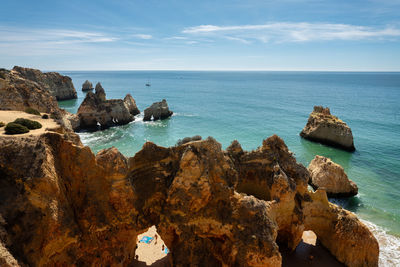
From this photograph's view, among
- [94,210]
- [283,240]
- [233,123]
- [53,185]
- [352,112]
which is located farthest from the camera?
[352,112]

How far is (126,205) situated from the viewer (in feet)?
42.8

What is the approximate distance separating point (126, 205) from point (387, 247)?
76.8 feet

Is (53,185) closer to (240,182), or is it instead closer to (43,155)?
(43,155)

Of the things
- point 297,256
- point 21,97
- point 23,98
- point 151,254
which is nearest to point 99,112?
point 23,98

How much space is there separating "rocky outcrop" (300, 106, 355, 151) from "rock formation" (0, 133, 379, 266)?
3888cm

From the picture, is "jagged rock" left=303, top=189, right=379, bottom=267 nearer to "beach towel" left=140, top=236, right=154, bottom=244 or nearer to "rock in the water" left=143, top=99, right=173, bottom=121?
"beach towel" left=140, top=236, right=154, bottom=244

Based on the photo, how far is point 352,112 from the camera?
269ft

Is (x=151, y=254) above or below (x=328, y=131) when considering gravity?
below

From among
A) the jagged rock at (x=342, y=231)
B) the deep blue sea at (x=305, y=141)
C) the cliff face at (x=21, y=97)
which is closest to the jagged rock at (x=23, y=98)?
the cliff face at (x=21, y=97)

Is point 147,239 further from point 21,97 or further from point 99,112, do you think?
point 99,112

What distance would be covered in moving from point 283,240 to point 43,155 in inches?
662

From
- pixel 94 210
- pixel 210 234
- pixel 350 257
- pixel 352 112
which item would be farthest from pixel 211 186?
pixel 352 112

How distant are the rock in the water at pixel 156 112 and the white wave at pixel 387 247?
2290 inches

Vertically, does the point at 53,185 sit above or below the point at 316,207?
above
